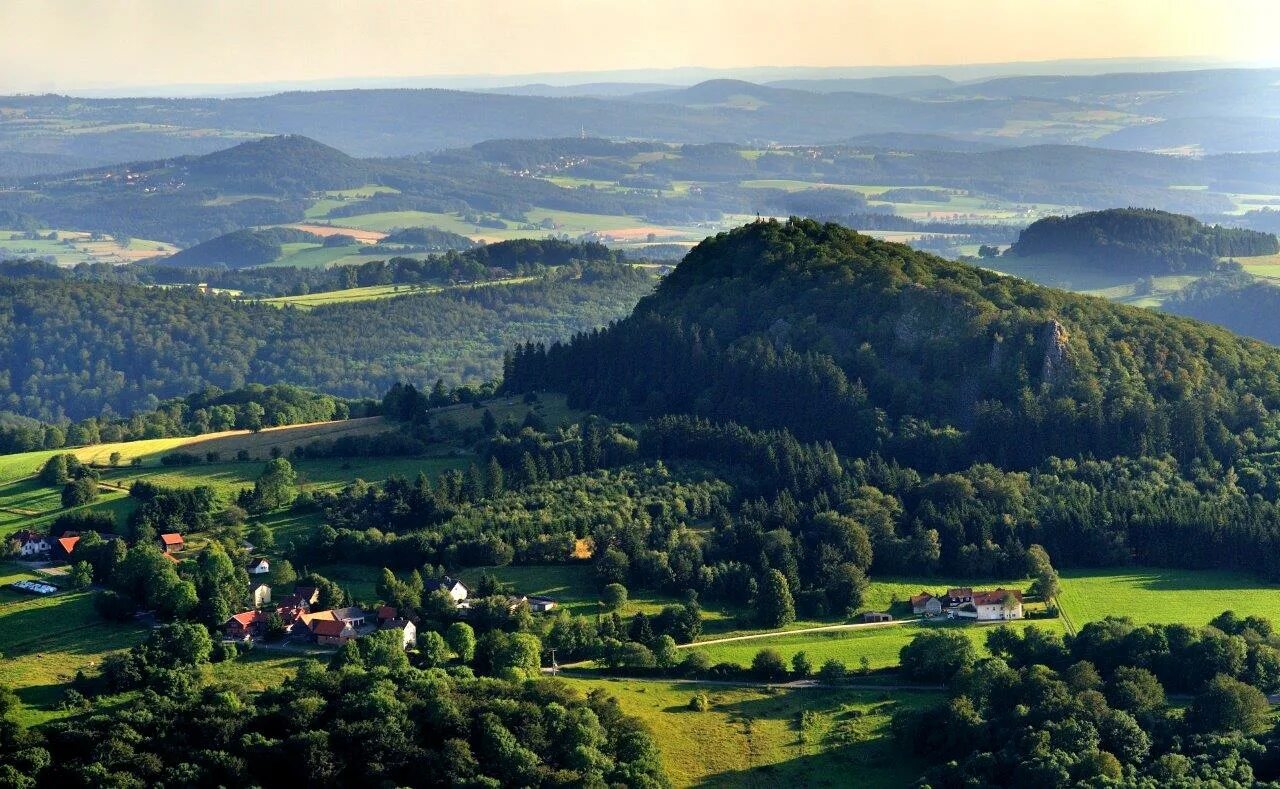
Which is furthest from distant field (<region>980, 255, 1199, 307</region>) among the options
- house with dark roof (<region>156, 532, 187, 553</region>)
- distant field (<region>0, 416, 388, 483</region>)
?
house with dark roof (<region>156, 532, 187, 553</region>)

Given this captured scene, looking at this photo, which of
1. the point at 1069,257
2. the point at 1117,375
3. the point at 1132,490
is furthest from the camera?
the point at 1069,257

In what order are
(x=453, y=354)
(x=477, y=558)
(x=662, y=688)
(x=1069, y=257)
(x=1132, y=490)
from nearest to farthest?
(x=662, y=688)
(x=477, y=558)
(x=1132, y=490)
(x=453, y=354)
(x=1069, y=257)

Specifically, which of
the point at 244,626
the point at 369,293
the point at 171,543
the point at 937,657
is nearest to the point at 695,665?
the point at 937,657

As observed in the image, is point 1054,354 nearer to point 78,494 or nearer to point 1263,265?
point 78,494

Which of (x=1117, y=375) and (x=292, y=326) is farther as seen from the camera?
(x=292, y=326)

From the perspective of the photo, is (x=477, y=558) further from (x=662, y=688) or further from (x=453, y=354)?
(x=453, y=354)

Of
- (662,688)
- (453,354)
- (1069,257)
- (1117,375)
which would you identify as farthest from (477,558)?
(1069,257)
